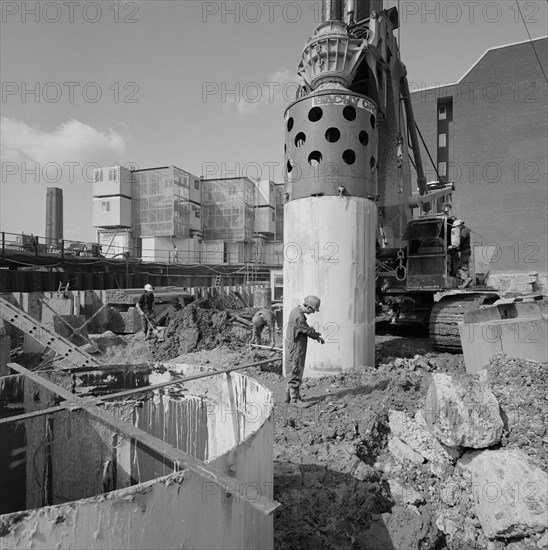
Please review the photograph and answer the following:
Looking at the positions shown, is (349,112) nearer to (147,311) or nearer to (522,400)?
(522,400)

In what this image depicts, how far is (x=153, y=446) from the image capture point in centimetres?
221

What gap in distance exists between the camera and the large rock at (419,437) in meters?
4.38

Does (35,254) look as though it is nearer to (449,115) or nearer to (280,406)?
(280,406)

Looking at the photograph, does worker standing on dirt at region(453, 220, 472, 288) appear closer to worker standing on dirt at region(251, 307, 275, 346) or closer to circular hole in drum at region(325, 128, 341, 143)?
circular hole in drum at region(325, 128, 341, 143)

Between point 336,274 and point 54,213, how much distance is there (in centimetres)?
3493

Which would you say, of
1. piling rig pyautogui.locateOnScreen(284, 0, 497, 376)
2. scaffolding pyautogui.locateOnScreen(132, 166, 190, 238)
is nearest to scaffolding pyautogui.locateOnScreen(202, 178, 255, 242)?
scaffolding pyautogui.locateOnScreen(132, 166, 190, 238)

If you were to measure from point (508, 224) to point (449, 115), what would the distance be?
32.5 ft

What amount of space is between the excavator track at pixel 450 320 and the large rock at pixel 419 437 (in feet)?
11.0

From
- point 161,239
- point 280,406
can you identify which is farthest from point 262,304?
point 161,239

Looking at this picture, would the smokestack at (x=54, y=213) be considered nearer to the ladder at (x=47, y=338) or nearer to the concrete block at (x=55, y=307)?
the concrete block at (x=55, y=307)

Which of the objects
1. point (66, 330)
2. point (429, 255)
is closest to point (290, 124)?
point (429, 255)

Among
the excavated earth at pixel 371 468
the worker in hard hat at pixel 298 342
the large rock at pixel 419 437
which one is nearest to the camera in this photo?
the excavated earth at pixel 371 468

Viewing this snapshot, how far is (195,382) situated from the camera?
4.54m

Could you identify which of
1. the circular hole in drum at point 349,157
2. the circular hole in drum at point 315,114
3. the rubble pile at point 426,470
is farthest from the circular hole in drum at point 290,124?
the rubble pile at point 426,470
